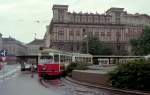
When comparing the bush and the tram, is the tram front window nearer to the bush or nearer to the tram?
the tram

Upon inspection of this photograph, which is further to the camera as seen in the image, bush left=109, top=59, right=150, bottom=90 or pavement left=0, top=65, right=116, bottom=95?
pavement left=0, top=65, right=116, bottom=95

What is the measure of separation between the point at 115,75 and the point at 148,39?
3212 inches

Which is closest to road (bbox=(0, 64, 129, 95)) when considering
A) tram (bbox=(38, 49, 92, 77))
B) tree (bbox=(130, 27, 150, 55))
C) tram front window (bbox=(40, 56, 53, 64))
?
tram (bbox=(38, 49, 92, 77))

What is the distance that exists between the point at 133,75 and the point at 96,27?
467 feet

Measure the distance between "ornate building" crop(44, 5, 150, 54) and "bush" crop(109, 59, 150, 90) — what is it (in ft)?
426

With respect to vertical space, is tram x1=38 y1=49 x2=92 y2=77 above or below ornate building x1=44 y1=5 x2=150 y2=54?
below

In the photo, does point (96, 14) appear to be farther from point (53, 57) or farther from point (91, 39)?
point (53, 57)

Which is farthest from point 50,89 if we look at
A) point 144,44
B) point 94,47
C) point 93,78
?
point 94,47

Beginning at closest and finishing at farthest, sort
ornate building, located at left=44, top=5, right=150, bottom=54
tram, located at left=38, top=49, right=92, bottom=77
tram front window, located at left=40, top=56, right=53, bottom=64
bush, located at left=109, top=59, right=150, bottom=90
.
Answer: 1. bush, located at left=109, top=59, right=150, bottom=90
2. tram, located at left=38, top=49, right=92, bottom=77
3. tram front window, located at left=40, top=56, right=53, bottom=64
4. ornate building, located at left=44, top=5, right=150, bottom=54

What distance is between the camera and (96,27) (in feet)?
536

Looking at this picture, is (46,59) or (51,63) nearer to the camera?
(51,63)

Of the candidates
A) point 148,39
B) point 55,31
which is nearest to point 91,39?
point 55,31

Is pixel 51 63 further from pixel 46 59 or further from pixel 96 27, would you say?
pixel 96 27

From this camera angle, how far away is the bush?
2045 centimetres
